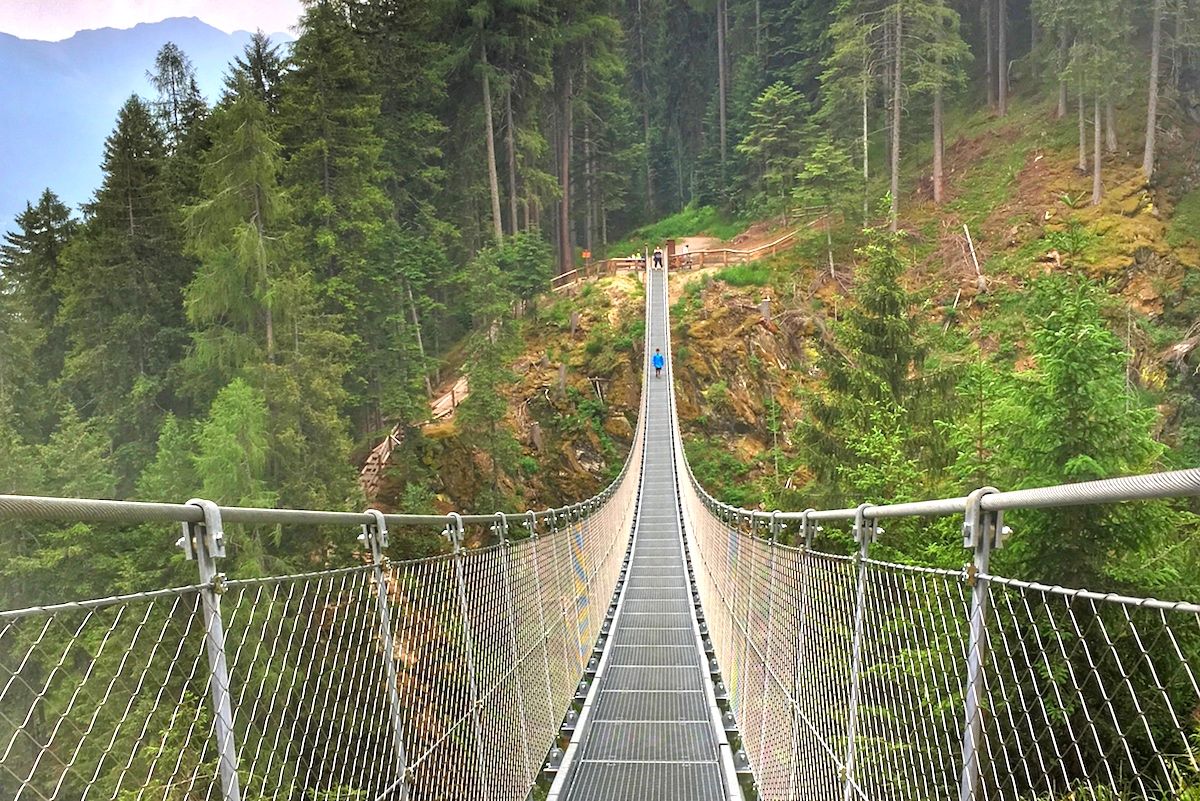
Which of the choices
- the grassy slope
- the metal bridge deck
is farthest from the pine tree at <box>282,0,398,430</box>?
the metal bridge deck

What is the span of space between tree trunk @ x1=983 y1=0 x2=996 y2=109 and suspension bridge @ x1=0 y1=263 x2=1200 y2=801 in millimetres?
19136

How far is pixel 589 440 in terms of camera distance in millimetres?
15539

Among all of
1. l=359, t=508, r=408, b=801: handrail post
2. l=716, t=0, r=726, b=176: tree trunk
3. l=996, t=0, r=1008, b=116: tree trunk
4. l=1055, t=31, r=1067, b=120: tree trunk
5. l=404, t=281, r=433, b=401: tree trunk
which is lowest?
l=359, t=508, r=408, b=801: handrail post

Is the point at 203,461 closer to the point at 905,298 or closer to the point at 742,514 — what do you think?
the point at 742,514

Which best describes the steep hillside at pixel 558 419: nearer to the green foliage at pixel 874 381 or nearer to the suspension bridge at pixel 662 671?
the green foliage at pixel 874 381

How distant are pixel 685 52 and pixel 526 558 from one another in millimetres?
34202

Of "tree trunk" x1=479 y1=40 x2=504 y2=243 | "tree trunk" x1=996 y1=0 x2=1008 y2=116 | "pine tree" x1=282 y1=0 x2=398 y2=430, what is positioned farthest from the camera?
"tree trunk" x1=996 y1=0 x2=1008 y2=116

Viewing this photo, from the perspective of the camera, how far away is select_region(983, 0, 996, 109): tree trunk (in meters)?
20.7

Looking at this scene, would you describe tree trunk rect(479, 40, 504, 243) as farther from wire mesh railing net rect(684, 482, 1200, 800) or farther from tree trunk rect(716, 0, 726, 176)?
wire mesh railing net rect(684, 482, 1200, 800)

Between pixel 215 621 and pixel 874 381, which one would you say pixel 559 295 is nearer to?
pixel 874 381

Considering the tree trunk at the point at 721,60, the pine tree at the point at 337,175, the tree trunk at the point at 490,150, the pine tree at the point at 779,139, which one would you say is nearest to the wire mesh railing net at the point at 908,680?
the pine tree at the point at 337,175

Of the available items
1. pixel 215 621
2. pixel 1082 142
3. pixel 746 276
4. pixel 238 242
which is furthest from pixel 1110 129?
pixel 215 621

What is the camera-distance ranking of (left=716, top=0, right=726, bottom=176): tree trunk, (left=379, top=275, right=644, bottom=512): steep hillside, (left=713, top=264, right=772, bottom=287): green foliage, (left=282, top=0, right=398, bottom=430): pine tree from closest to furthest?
(left=282, top=0, right=398, bottom=430): pine tree, (left=379, top=275, right=644, bottom=512): steep hillside, (left=713, top=264, right=772, bottom=287): green foliage, (left=716, top=0, right=726, bottom=176): tree trunk

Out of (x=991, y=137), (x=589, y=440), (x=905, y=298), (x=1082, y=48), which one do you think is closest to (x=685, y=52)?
(x=991, y=137)
